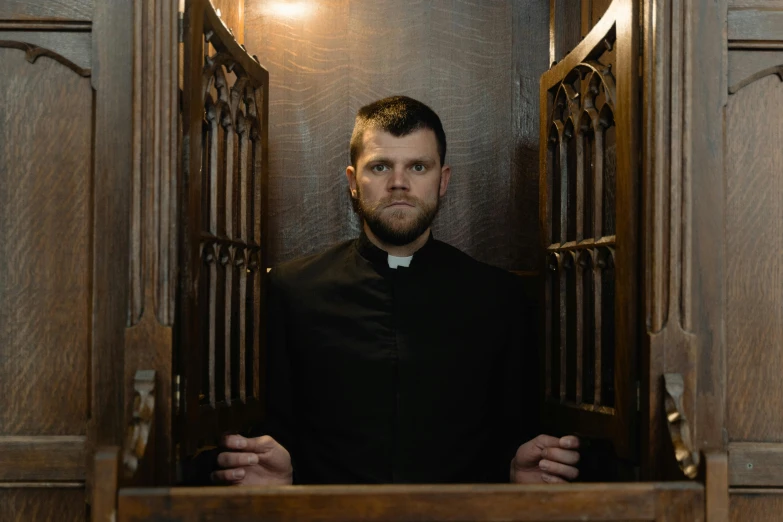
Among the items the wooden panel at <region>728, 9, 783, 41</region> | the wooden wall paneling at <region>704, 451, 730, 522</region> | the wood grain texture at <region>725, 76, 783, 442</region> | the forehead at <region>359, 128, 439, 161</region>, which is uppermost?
the wooden panel at <region>728, 9, 783, 41</region>

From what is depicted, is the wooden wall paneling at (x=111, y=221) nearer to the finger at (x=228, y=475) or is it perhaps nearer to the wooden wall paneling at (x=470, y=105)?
the finger at (x=228, y=475)

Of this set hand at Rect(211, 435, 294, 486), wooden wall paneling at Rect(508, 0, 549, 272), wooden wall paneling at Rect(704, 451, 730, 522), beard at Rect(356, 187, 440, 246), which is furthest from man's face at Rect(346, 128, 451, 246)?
wooden wall paneling at Rect(704, 451, 730, 522)

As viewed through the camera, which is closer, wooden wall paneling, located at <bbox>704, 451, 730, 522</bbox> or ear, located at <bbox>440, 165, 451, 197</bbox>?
wooden wall paneling, located at <bbox>704, 451, 730, 522</bbox>

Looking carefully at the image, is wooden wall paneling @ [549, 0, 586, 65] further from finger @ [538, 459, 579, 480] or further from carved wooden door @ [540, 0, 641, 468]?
finger @ [538, 459, 579, 480]

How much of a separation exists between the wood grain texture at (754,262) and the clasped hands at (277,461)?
398mm

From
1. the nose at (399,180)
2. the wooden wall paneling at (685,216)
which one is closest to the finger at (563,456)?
the wooden wall paneling at (685,216)

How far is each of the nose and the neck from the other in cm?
16

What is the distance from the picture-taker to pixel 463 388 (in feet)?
6.71

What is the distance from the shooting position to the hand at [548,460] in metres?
1.79

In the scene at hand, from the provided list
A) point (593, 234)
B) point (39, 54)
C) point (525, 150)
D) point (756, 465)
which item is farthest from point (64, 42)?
point (756, 465)

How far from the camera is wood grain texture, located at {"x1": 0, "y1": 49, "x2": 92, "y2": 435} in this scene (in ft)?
5.00

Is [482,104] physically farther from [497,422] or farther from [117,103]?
[117,103]

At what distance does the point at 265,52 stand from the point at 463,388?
3.82 feet

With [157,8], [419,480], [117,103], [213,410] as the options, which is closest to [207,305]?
[213,410]
